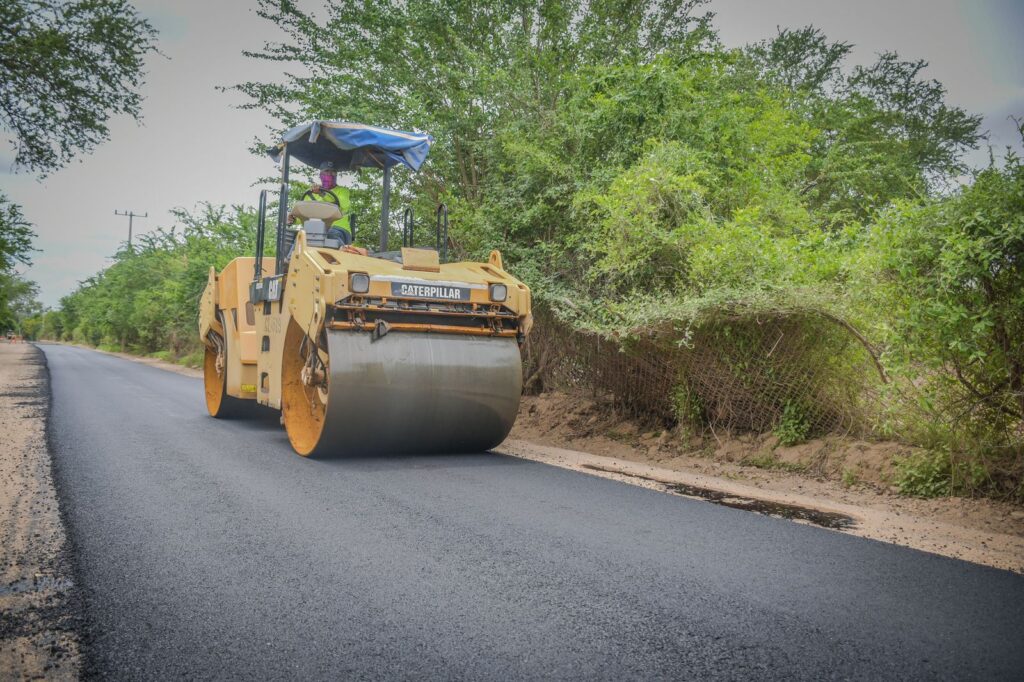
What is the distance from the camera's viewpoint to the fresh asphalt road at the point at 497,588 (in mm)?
2662

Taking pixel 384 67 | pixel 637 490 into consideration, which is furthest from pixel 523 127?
pixel 637 490

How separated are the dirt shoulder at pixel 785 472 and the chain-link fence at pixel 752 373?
238 millimetres

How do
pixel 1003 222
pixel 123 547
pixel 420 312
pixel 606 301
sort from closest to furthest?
pixel 123 547
pixel 1003 222
pixel 420 312
pixel 606 301

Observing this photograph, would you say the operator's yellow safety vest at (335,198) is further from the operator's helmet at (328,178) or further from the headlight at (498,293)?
the headlight at (498,293)

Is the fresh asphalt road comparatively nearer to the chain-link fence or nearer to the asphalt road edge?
the asphalt road edge

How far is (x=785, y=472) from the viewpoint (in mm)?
6711

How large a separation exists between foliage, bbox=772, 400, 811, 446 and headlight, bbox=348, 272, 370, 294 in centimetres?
405

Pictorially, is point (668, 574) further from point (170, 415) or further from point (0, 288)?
point (0, 288)

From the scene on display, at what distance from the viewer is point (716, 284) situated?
731 centimetres

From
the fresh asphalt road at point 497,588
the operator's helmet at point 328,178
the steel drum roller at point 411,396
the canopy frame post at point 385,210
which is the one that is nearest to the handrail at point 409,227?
the canopy frame post at point 385,210

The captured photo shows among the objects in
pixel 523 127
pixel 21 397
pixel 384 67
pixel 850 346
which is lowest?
pixel 21 397

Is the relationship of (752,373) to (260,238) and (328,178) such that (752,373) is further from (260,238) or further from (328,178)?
(260,238)

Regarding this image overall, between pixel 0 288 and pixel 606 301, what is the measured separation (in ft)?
124

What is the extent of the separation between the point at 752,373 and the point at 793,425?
614 millimetres
